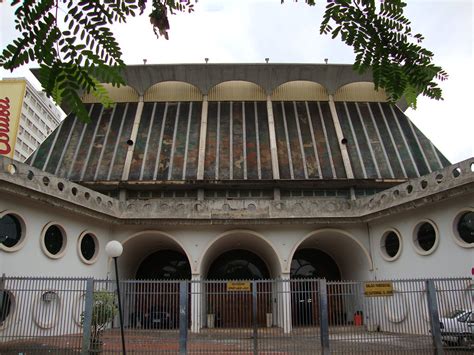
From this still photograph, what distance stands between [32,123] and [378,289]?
80429 mm

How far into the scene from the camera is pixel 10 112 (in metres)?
22.6

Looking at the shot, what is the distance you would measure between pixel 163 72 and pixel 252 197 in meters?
11.8

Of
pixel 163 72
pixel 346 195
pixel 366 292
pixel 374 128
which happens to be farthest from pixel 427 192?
pixel 163 72

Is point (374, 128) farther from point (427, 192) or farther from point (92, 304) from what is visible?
point (92, 304)

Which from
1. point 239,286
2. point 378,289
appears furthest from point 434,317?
point 239,286

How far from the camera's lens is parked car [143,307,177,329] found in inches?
523

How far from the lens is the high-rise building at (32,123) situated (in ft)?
246

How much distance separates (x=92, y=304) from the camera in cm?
1230

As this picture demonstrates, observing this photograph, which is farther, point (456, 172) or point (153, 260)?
point (153, 260)

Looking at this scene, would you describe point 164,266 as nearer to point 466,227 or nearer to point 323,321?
point 323,321

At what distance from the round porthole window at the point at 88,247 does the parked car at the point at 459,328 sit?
15161mm

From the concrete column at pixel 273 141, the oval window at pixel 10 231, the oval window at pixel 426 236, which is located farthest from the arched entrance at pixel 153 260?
the oval window at pixel 426 236

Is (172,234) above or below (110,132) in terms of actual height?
below

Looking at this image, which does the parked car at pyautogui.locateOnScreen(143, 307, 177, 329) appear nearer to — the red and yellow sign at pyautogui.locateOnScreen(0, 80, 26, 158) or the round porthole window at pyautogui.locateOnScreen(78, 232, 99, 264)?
the round porthole window at pyautogui.locateOnScreen(78, 232, 99, 264)
